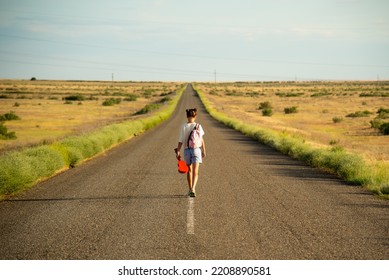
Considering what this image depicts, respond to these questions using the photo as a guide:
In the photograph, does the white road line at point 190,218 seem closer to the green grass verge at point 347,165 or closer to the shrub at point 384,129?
the green grass verge at point 347,165

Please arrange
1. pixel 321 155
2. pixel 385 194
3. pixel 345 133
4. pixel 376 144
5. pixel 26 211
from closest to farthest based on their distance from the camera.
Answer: pixel 26 211 < pixel 385 194 < pixel 321 155 < pixel 376 144 < pixel 345 133

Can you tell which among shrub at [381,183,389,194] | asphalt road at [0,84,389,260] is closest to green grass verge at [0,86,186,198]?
asphalt road at [0,84,389,260]

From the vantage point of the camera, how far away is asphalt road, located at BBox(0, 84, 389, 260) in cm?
574

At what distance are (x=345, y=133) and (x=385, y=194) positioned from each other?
24218 millimetres

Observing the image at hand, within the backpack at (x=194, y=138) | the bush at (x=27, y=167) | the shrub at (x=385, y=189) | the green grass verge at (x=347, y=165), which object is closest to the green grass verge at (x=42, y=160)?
the bush at (x=27, y=167)

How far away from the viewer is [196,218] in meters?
7.41

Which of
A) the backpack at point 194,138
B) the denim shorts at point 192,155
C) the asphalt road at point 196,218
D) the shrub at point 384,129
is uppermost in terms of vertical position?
the backpack at point 194,138

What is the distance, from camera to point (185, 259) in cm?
541

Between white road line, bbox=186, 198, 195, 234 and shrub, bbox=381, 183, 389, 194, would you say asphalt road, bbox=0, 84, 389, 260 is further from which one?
shrub, bbox=381, 183, 389, 194

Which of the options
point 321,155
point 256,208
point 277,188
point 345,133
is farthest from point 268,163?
point 345,133

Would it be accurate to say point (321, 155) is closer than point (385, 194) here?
No

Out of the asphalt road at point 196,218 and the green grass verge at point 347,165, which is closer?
the asphalt road at point 196,218

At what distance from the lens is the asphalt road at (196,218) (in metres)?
5.74
